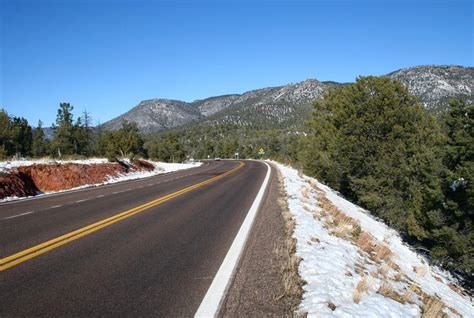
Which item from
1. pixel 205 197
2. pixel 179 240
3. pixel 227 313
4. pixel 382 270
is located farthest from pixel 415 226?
pixel 227 313

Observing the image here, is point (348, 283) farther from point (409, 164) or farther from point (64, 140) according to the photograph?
point (64, 140)

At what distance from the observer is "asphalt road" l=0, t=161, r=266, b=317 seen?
416 centimetres

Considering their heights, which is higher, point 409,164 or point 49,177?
point 49,177

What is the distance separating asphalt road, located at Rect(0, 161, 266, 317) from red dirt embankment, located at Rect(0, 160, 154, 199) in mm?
7323

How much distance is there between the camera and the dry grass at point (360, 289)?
4.59 m

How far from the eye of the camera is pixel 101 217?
9555 millimetres

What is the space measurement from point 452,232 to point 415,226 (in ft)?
14.5

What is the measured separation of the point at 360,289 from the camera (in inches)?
195

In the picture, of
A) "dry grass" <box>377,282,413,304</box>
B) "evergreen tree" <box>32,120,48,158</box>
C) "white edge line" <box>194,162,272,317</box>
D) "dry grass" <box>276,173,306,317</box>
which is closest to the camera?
"white edge line" <box>194,162,272,317</box>

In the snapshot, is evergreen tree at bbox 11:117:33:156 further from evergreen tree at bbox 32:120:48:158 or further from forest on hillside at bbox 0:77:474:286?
forest on hillside at bbox 0:77:474:286

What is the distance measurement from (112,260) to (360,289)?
360 centimetres

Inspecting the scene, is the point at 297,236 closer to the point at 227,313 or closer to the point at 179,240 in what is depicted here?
the point at 179,240

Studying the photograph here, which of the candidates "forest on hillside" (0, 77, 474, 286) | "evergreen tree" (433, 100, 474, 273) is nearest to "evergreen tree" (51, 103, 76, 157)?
"forest on hillside" (0, 77, 474, 286)

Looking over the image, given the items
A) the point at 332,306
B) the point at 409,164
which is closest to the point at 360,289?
the point at 332,306
